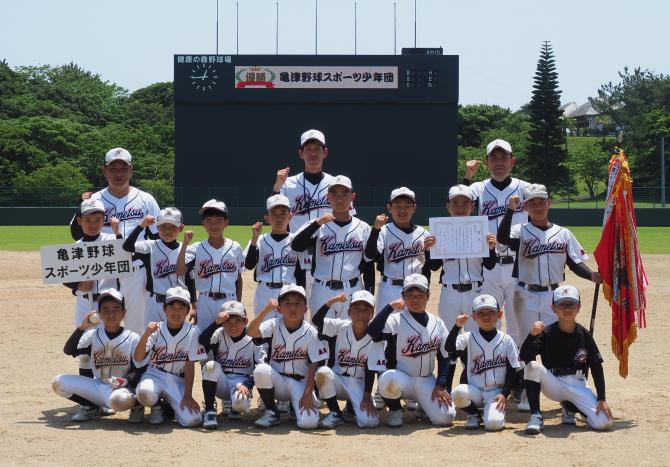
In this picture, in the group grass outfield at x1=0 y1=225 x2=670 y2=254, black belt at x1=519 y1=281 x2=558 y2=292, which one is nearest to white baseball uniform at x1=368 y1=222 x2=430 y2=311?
black belt at x1=519 y1=281 x2=558 y2=292

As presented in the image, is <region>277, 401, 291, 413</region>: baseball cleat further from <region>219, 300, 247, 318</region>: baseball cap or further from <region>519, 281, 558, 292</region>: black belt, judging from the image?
<region>519, 281, 558, 292</region>: black belt

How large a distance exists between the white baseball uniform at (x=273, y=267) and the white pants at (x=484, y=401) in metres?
1.55

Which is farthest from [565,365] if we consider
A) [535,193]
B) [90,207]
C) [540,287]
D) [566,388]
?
[90,207]

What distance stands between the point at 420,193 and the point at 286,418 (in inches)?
933

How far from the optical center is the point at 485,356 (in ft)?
19.2

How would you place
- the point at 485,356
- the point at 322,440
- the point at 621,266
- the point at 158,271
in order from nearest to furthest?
the point at 322,440 → the point at 485,356 → the point at 621,266 → the point at 158,271

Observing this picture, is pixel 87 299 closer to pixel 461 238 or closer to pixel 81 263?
pixel 81 263

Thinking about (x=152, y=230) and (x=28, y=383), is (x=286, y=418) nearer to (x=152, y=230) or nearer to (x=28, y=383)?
(x=152, y=230)

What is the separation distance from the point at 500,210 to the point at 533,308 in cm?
85

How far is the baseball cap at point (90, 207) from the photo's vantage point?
21.2 feet

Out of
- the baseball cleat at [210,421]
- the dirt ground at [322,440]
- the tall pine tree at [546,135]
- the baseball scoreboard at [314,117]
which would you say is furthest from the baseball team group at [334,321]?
the tall pine tree at [546,135]

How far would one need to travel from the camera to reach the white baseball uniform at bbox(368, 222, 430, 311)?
6.37 meters

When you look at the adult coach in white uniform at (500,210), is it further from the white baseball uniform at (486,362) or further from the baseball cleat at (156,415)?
the baseball cleat at (156,415)

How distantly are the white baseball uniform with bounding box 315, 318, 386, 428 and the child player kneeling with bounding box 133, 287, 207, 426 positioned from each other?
2.83ft
